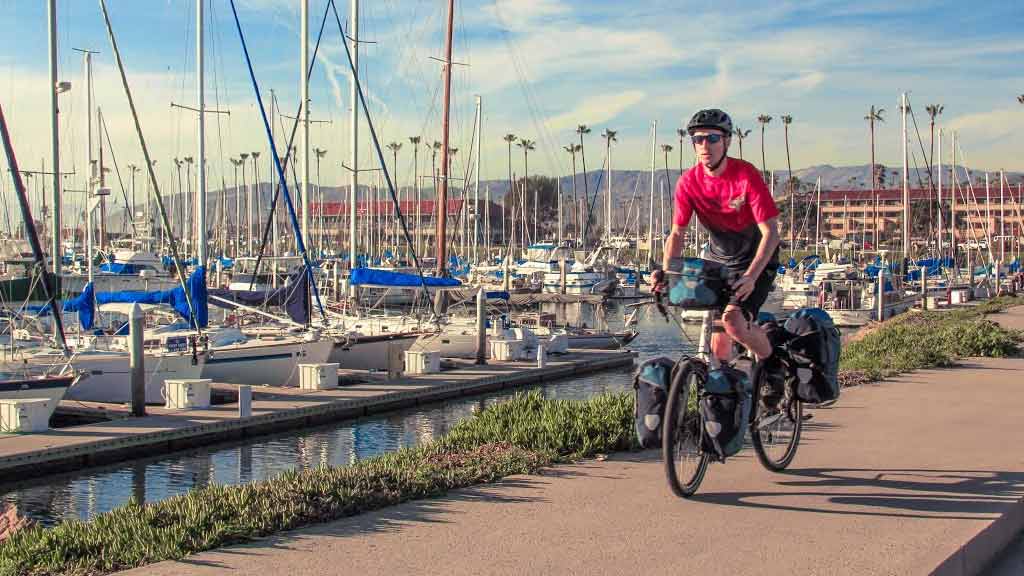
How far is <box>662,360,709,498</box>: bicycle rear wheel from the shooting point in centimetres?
625

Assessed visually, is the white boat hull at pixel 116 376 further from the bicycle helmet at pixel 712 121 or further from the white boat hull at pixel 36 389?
the bicycle helmet at pixel 712 121

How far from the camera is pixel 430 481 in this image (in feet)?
23.4

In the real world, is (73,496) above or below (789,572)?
below

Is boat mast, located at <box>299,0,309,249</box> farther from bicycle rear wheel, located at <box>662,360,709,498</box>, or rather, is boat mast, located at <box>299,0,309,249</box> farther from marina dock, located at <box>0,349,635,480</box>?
bicycle rear wheel, located at <box>662,360,709,498</box>

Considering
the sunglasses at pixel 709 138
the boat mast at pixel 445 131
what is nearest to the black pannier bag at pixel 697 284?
the sunglasses at pixel 709 138

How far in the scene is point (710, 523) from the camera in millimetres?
6035

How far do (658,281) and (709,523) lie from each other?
1443 millimetres

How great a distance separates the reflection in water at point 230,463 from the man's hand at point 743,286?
4.74 meters

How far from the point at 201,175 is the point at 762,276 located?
2862 cm

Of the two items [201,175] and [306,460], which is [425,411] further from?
[201,175]

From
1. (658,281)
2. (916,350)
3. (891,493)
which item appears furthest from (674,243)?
(916,350)

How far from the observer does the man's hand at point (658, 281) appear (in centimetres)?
636

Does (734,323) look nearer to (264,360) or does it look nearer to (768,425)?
(768,425)

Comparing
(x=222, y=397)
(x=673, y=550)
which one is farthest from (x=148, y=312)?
(x=673, y=550)
